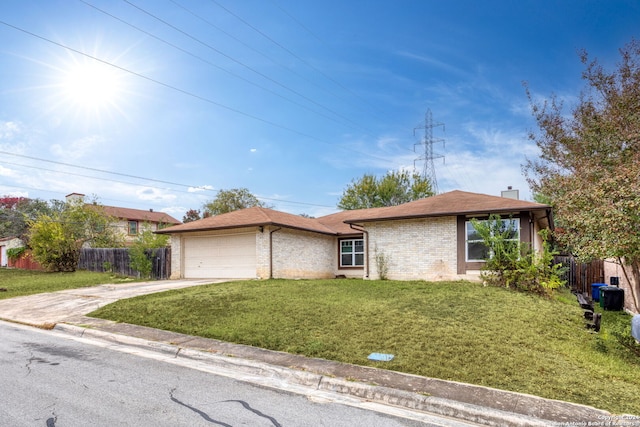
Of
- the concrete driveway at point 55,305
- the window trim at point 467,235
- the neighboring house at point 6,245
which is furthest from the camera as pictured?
the neighboring house at point 6,245

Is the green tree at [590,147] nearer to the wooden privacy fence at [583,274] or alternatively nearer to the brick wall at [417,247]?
the wooden privacy fence at [583,274]

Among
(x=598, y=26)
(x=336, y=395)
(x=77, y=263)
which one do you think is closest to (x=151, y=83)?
(x=77, y=263)

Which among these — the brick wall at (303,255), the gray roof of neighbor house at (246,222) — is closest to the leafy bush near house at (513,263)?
the gray roof of neighbor house at (246,222)

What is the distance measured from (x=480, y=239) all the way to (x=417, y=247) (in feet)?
8.16

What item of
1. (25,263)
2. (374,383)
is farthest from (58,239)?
(374,383)

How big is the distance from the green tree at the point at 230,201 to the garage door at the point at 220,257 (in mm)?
22455

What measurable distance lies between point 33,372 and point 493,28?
64.3 feet

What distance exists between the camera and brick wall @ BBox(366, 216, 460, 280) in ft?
52.0

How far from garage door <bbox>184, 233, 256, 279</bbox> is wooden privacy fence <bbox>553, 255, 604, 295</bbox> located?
14.0 meters

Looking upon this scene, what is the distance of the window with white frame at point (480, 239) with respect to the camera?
1459cm

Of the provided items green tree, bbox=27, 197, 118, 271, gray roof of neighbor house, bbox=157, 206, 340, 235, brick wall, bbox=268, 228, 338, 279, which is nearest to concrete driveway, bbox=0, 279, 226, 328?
gray roof of neighbor house, bbox=157, 206, 340, 235

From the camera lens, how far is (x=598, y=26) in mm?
18703

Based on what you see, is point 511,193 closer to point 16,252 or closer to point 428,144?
point 428,144

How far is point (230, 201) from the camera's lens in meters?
42.3
